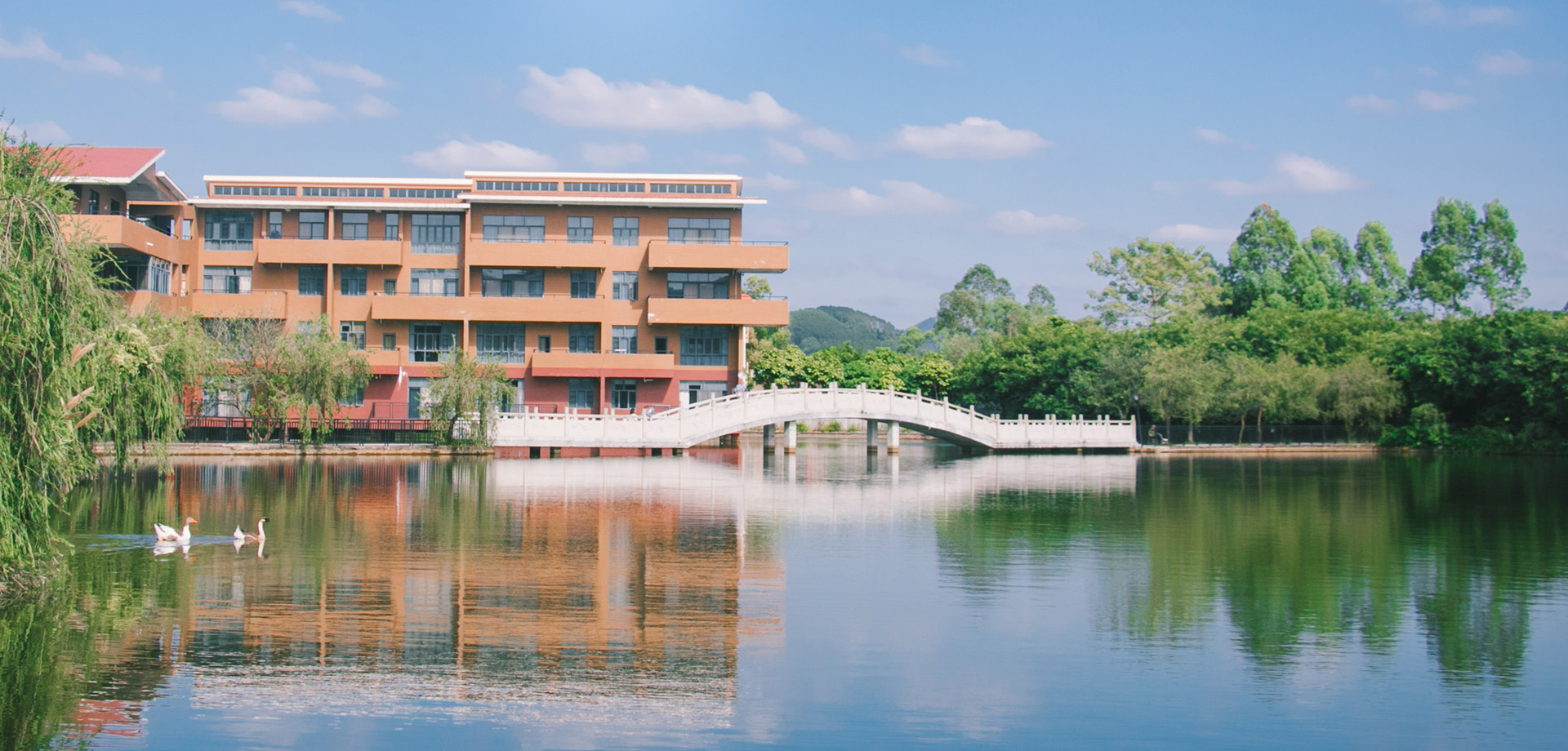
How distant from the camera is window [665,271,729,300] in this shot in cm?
5156

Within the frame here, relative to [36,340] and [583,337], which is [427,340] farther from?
[36,340]

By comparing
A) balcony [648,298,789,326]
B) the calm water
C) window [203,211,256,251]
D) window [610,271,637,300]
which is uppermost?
window [203,211,256,251]

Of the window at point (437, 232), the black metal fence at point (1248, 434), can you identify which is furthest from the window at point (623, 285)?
the black metal fence at point (1248, 434)

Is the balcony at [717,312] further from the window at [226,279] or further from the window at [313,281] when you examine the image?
the window at [226,279]

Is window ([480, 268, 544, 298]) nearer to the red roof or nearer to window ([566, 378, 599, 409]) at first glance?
window ([566, 378, 599, 409])

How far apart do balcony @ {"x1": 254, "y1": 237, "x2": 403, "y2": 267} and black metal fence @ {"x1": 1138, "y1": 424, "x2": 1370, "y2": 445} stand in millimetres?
32851

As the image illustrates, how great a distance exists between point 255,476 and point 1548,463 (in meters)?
42.0

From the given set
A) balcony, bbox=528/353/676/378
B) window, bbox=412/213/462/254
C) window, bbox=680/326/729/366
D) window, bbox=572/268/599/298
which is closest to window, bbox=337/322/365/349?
window, bbox=412/213/462/254

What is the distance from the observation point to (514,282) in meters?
51.8

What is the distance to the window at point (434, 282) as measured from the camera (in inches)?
2040

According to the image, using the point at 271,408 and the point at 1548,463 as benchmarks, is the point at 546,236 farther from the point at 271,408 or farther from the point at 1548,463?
the point at 1548,463

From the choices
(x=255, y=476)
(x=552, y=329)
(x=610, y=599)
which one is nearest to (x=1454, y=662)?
(x=610, y=599)

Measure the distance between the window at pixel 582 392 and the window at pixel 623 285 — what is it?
3561 millimetres

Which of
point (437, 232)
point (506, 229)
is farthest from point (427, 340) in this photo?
point (506, 229)
